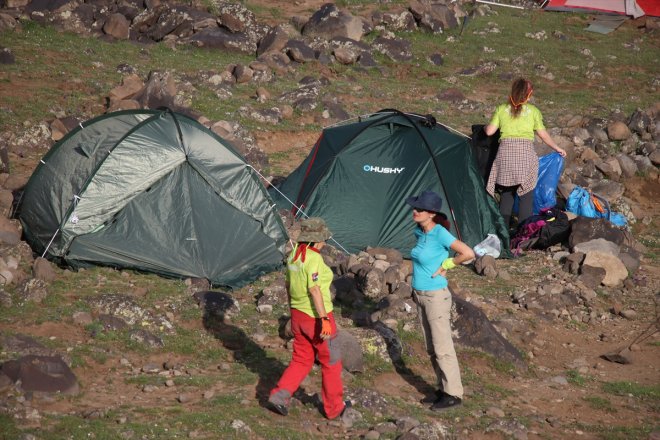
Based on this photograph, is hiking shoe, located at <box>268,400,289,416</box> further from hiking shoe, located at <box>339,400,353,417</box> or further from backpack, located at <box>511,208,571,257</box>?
backpack, located at <box>511,208,571,257</box>

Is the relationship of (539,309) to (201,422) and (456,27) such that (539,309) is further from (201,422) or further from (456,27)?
(456,27)

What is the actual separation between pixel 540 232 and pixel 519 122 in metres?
1.70

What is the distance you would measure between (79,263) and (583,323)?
20.9 feet

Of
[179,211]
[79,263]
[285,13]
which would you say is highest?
[285,13]

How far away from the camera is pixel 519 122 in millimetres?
12812

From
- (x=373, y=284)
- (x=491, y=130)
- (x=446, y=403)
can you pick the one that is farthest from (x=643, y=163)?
(x=446, y=403)

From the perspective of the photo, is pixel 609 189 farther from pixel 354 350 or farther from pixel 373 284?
pixel 354 350

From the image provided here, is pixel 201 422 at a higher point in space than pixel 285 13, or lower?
lower

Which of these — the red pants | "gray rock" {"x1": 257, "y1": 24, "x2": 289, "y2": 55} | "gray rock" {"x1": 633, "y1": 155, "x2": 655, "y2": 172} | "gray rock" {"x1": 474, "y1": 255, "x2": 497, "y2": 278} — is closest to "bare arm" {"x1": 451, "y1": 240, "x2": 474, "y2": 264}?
the red pants

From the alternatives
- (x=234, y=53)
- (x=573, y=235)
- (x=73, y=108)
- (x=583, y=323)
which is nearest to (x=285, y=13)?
(x=234, y=53)

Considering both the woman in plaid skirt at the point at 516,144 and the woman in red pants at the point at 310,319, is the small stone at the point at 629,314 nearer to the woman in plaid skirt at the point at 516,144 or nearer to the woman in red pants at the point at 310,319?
the woman in plaid skirt at the point at 516,144

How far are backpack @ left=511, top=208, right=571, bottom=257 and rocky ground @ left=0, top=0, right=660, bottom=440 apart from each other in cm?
17

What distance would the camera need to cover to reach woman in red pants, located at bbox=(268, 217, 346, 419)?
7605 millimetres

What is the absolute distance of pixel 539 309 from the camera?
11.5 meters
